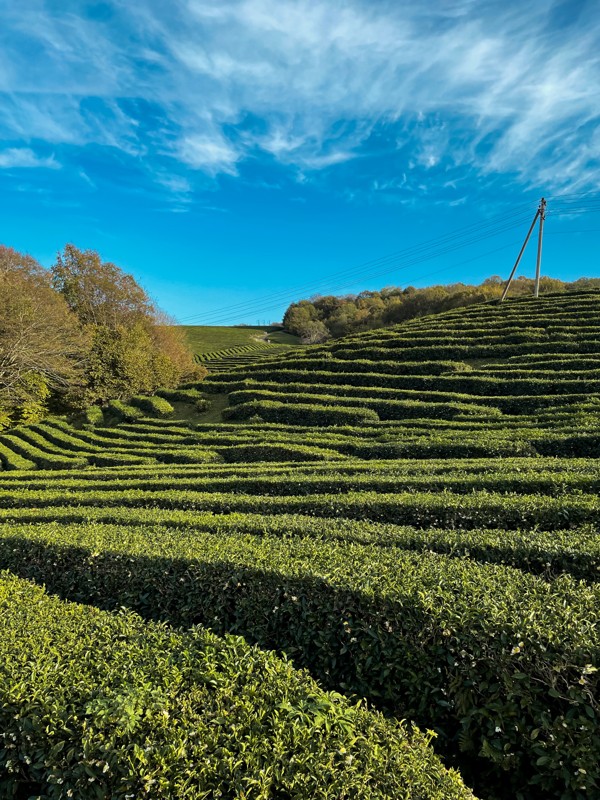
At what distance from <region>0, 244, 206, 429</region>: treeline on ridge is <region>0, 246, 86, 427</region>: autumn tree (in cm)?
7

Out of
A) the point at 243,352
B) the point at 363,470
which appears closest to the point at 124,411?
the point at 363,470

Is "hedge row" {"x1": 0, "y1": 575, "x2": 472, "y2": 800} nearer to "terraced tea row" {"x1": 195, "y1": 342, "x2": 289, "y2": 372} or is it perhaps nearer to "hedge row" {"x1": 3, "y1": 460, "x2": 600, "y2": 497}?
"hedge row" {"x1": 3, "y1": 460, "x2": 600, "y2": 497}

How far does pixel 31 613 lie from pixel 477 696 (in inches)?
203

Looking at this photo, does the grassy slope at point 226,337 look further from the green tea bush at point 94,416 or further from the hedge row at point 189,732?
the hedge row at point 189,732

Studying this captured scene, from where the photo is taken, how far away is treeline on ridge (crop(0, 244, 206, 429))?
1315 inches

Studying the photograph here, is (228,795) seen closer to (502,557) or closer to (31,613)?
(31,613)

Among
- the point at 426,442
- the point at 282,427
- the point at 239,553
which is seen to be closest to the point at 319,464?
the point at 426,442

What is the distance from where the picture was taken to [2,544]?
29.3 feet

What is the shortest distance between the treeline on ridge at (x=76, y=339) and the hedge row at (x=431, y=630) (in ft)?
107

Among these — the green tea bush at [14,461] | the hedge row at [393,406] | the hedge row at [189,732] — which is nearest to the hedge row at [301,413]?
the hedge row at [393,406]

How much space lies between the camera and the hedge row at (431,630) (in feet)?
12.3

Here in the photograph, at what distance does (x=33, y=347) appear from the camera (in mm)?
33844

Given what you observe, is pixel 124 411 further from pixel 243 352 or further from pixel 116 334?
pixel 243 352

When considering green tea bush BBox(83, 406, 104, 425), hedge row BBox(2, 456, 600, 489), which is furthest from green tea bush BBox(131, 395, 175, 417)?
hedge row BBox(2, 456, 600, 489)
